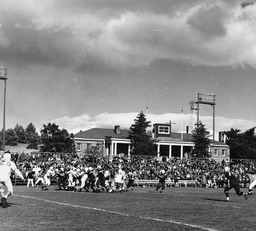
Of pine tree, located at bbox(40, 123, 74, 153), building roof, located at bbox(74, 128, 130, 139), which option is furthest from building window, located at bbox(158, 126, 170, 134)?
pine tree, located at bbox(40, 123, 74, 153)

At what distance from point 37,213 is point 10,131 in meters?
154

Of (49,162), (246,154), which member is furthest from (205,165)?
(246,154)

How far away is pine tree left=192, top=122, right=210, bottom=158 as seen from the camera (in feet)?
280

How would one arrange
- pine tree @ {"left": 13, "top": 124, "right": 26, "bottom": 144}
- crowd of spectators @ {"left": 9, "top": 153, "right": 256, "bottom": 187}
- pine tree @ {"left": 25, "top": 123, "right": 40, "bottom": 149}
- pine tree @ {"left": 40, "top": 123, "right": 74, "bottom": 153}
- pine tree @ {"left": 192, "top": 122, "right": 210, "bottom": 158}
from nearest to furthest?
crowd of spectators @ {"left": 9, "top": 153, "right": 256, "bottom": 187} < pine tree @ {"left": 192, "top": 122, "right": 210, "bottom": 158} < pine tree @ {"left": 40, "top": 123, "right": 74, "bottom": 153} < pine tree @ {"left": 25, "top": 123, "right": 40, "bottom": 149} < pine tree @ {"left": 13, "top": 124, "right": 26, "bottom": 144}

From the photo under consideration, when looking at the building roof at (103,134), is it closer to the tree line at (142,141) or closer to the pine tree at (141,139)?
the tree line at (142,141)

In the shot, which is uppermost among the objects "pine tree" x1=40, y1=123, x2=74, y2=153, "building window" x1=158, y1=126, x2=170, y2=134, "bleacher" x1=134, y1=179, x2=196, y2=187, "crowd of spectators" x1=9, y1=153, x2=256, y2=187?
"building window" x1=158, y1=126, x2=170, y2=134

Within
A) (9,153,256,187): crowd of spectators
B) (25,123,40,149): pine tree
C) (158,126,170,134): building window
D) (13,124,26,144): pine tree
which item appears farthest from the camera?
(13,124,26,144): pine tree

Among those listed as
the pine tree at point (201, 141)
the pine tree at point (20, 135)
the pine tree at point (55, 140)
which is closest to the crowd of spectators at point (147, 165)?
the pine tree at point (201, 141)

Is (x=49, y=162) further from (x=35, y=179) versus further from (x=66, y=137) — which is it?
(x=66, y=137)

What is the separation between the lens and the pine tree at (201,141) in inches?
3359

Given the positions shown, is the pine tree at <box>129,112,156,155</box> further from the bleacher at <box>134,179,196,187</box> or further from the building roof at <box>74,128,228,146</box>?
the bleacher at <box>134,179,196,187</box>

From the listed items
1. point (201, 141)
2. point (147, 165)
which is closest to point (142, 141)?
point (201, 141)

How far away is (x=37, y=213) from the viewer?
572 inches

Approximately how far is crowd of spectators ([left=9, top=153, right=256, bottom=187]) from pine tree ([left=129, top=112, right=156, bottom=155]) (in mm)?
31587
